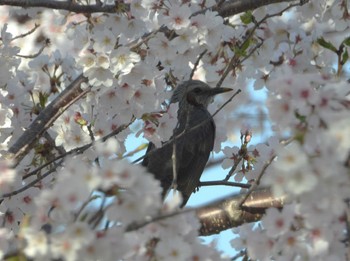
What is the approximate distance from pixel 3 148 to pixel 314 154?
277 centimetres

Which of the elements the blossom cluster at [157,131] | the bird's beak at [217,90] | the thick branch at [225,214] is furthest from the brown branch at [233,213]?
the bird's beak at [217,90]

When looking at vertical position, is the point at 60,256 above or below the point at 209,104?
below

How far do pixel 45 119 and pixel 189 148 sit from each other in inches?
78.5

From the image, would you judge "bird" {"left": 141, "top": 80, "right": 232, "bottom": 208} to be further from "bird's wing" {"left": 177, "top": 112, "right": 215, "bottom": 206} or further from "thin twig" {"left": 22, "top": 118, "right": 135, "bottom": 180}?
"thin twig" {"left": 22, "top": 118, "right": 135, "bottom": 180}

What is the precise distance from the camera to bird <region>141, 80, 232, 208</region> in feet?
19.5

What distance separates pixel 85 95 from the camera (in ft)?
15.1

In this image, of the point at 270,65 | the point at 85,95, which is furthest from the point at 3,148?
the point at 270,65

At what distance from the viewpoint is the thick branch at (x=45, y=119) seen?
438cm

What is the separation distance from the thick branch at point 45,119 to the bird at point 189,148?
1071mm

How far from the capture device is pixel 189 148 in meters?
6.41

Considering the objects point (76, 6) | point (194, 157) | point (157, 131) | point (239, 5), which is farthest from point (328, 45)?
point (194, 157)

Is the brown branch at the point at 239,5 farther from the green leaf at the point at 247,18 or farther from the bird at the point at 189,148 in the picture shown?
the bird at the point at 189,148

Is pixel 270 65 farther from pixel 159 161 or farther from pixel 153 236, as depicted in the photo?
pixel 153 236

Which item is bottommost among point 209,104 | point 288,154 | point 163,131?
point 288,154
